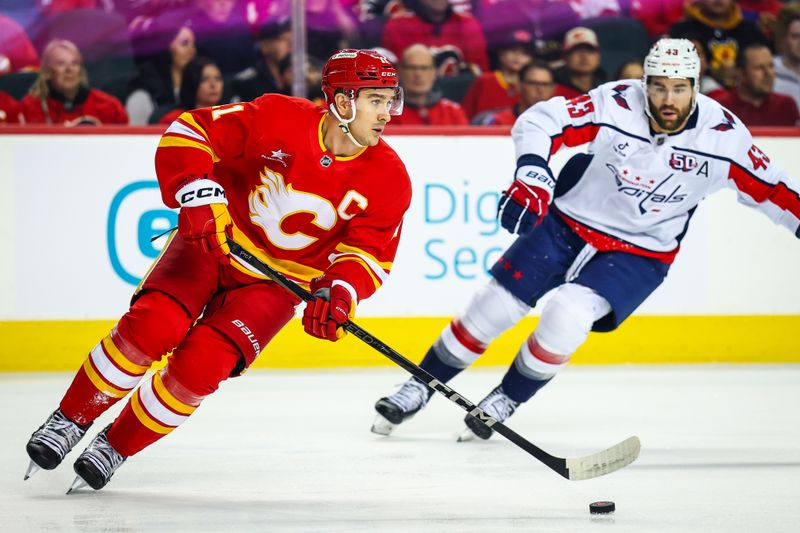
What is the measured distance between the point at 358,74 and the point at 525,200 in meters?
0.62

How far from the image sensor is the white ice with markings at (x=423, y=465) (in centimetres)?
276

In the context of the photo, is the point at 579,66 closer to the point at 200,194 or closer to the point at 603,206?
the point at 603,206

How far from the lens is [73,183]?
203 inches

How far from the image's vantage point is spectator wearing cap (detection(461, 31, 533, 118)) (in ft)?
19.0

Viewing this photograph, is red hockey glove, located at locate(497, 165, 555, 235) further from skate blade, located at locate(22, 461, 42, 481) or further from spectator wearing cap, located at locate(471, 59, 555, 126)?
spectator wearing cap, located at locate(471, 59, 555, 126)

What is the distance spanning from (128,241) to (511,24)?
2127mm

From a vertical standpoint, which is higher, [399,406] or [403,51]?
[403,51]

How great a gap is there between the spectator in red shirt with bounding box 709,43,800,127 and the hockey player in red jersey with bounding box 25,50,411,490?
309cm

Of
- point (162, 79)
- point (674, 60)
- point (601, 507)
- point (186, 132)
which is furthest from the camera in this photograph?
point (162, 79)

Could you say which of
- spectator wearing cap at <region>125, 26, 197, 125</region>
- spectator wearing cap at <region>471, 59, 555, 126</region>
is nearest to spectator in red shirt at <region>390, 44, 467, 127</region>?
spectator wearing cap at <region>471, 59, 555, 126</region>

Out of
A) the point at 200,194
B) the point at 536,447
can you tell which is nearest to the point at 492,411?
the point at 536,447

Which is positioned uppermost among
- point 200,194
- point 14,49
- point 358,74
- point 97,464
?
point 358,74

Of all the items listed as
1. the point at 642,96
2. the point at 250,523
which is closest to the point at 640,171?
the point at 642,96

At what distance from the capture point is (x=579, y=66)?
233 inches
